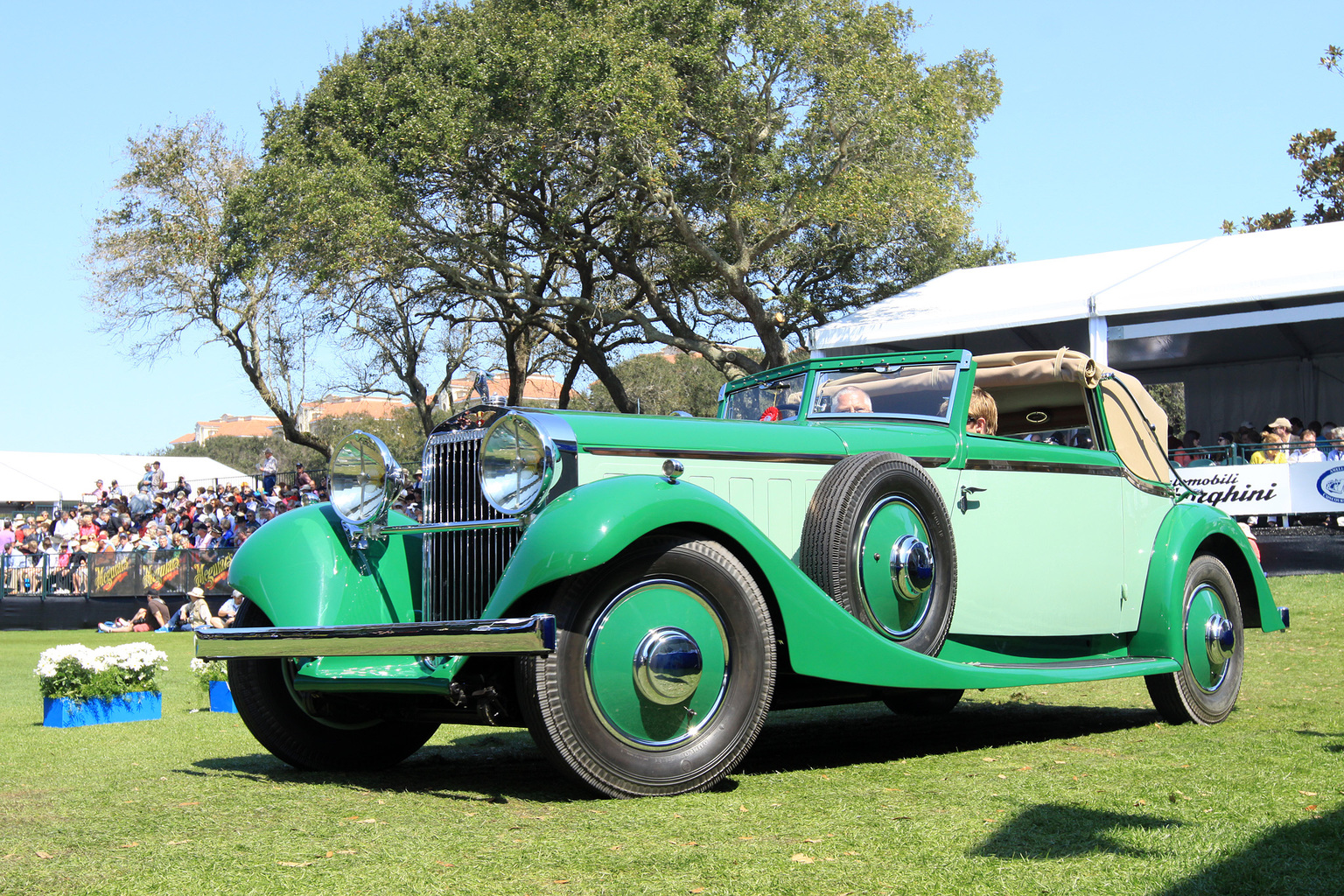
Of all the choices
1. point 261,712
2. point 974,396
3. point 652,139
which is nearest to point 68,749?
point 261,712

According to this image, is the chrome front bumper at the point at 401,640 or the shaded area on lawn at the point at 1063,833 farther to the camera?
the chrome front bumper at the point at 401,640

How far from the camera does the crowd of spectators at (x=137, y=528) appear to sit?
2177 cm

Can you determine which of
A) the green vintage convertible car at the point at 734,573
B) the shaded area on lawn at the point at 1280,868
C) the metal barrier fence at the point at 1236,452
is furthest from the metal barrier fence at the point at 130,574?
the shaded area on lawn at the point at 1280,868

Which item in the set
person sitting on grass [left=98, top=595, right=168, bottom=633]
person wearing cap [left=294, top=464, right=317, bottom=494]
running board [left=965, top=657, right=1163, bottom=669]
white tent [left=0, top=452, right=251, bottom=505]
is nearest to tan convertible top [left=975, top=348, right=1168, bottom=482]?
running board [left=965, top=657, right=1163, bottom=669]

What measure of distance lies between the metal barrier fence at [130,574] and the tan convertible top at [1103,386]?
53.3 ft

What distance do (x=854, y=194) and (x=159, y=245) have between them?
16.9m

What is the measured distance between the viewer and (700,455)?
5016 mm

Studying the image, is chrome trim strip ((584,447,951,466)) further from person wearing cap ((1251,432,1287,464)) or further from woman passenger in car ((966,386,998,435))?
person wearing cap ((1251,432,1287,464))

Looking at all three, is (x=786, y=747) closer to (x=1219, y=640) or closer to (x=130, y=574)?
(x=1219, y=640)

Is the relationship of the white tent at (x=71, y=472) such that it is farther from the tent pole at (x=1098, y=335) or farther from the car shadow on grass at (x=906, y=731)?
the car shadow on grass at (x=906, y=731)

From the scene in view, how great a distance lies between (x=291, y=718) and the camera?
530 cm

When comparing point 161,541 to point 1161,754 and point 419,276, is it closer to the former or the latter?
point 419,276

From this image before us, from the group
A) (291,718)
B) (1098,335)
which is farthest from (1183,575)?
(1098,335)

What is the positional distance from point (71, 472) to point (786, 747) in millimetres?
42999
